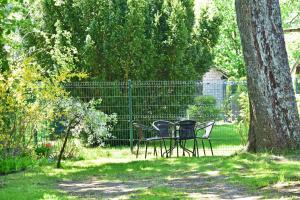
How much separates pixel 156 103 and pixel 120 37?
306 centimetres

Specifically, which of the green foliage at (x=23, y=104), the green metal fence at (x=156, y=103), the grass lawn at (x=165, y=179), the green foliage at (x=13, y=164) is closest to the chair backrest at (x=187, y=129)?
the grass lawn at (x=165, y=179)

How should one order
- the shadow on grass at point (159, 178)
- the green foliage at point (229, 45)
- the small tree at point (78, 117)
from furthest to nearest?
the green foliage at point (229, 45)
the small tree at point (78, 117)
the shadow on grass at point (159, 178)

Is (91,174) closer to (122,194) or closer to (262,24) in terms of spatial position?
(122,194)

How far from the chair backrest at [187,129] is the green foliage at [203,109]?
10.4 ft

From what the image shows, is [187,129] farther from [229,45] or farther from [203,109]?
[229,45]

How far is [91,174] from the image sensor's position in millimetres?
11648

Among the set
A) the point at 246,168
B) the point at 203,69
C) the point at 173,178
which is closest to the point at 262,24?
the point at 246,168

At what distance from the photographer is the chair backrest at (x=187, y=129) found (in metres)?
13.7

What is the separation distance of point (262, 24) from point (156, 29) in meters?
8.92

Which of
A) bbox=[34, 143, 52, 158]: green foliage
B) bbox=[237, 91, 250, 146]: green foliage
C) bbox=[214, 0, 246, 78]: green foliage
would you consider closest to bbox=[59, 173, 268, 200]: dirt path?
bbox=[34, 143, 52, 158]: green foliage

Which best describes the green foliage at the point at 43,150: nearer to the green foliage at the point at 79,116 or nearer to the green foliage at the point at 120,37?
the green foliage at the point at 79,116

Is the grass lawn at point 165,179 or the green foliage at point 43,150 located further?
the green foliage at point 43,150

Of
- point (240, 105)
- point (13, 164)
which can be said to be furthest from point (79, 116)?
point (240, 105)

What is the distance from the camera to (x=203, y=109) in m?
17.3
